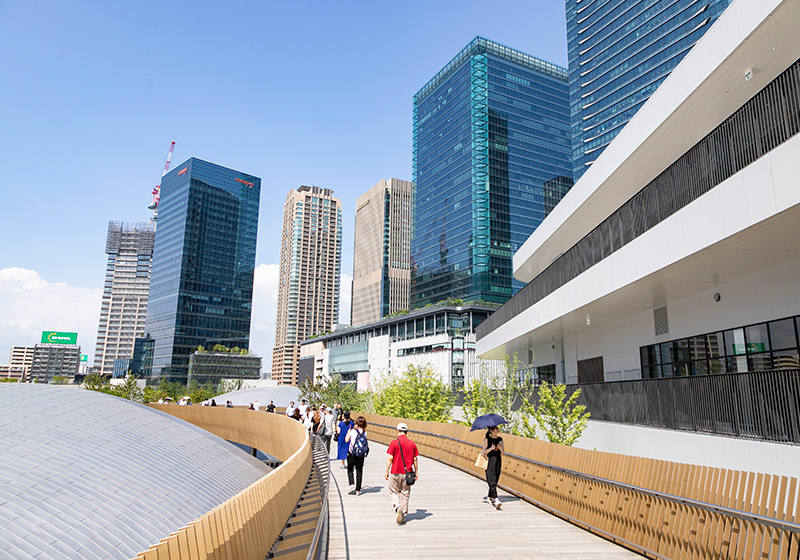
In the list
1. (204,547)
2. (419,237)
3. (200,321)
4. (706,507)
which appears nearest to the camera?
(204,547)

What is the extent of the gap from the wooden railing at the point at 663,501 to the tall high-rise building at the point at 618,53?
318 feet

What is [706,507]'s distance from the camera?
6.52m

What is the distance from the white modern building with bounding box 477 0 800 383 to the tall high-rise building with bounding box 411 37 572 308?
112 meters

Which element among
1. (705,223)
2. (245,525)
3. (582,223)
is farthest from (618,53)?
(245,525)

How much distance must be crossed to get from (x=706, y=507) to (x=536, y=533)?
3250mm

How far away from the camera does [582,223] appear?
24.2 meters

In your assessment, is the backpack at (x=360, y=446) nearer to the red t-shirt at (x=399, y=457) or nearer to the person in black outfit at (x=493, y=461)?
the red t-shirt at (x=399, y=457)

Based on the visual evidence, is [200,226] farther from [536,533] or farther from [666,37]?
[536,533]

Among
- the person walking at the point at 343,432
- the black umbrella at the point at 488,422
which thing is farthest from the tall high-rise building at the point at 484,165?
the black umbrella at the point at 488,422

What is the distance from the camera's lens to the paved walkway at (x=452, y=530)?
25.6 ft

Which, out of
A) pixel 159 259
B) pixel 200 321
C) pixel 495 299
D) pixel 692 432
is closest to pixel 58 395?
pixel 692 432

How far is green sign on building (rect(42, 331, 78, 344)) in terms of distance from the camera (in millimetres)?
183875

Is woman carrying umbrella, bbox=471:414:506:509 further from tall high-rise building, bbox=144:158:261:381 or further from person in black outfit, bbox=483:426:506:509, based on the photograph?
tall high-rise building, bbox=144:158:261:381

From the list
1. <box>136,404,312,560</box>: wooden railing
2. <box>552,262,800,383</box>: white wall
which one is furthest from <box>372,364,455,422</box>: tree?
<box>136,404,312,560</box>: wooden railing
